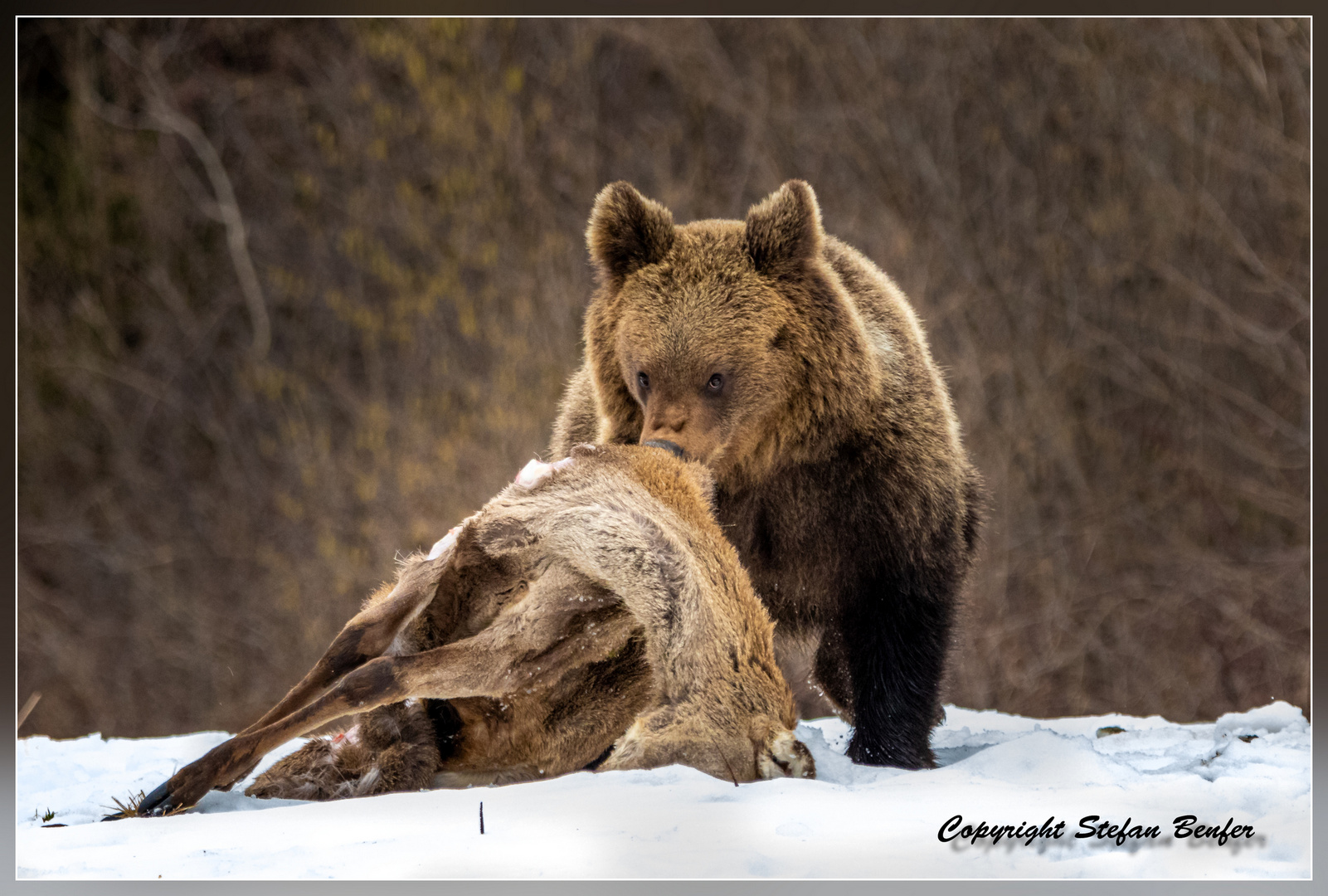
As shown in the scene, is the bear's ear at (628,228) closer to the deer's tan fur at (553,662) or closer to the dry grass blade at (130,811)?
the deer's tan fur at (553,662)

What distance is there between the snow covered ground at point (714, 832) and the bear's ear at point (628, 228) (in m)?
1.70

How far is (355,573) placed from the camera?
29.1 feet

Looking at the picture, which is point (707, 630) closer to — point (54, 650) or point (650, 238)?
point (650, 238)

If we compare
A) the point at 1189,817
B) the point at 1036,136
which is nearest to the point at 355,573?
the point at 1036,136

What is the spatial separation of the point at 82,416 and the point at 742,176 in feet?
18.7

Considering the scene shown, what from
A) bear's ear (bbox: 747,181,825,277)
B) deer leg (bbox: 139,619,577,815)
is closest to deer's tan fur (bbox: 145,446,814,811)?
deer leg (bbox: 139,619,577,815)

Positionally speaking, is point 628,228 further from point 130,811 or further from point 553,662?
point 130,811

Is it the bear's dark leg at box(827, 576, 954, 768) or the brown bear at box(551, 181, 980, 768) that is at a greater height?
→ the brown bear at box(551, 181, 980, 768)

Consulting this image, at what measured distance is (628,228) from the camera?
13.6ft

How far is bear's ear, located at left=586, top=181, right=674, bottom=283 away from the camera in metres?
4.12

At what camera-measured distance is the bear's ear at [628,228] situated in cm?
412

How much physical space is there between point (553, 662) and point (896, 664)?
1460 millimetres

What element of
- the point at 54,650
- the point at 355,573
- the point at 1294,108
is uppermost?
the point at 1294,108

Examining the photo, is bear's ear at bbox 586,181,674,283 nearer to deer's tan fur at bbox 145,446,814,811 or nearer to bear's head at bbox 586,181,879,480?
bear's head at bbox 586,181,879,480
